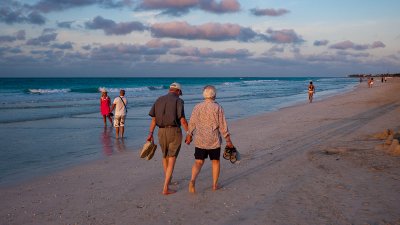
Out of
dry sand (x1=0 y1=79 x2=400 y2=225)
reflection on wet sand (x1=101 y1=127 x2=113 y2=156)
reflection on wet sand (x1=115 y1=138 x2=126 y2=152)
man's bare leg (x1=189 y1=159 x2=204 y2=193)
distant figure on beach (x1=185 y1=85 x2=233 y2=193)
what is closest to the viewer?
dry sand (x1=0 y1=79 x2=400 y2=225)

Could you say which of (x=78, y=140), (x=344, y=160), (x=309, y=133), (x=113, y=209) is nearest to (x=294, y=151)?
(x=344, y=160)

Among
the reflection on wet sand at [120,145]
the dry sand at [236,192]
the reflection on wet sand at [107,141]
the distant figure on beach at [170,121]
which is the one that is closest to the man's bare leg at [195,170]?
the dry sand at [236,192]

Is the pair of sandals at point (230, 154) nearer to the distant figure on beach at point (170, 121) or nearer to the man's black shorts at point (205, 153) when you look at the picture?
the man's black shorts at point (205, 153)

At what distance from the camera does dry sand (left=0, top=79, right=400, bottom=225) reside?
16.1ft

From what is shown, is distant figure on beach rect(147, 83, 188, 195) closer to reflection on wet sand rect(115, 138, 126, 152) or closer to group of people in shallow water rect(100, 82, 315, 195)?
group of people in shallow water rect(100, 82, 315, 195)

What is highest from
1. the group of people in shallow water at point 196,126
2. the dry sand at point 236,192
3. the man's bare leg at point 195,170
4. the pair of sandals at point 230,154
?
the group of people in shallow water at point 196,126

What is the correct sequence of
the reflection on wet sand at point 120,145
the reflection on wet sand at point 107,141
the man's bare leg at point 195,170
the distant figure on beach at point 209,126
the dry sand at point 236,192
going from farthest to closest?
the reflection on wet sand at point 120,145
the reflection on wet sand at point 107,141
the man's bare leg at point 195,170
the distant figure on beach at point 209,126
the dry sand at point 236,192

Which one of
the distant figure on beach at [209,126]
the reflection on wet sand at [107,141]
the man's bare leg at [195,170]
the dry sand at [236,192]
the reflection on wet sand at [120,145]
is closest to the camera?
the dry sand at [236,192]

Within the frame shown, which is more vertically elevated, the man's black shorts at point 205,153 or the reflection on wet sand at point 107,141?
the man's black shorts at point 205,153

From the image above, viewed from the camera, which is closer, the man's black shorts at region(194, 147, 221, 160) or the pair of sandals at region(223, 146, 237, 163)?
the man's black shorts at region(194, 147, 221, 160)

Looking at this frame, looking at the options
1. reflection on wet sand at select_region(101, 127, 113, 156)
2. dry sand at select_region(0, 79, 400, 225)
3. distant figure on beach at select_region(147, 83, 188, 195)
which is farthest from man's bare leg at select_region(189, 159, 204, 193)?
reflection on wet sand at select_region(101, 127, 113, 156)

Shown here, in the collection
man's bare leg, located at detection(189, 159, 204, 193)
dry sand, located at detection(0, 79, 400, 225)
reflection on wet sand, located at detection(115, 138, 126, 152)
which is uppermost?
man's bare leg, located at detection(189, 159, 204, 193)

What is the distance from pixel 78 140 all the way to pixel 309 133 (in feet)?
23.8

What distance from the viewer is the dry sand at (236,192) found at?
491cm
